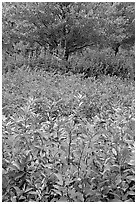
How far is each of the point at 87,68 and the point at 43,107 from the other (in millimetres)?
6797

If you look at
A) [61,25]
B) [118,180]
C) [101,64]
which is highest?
[61,25]

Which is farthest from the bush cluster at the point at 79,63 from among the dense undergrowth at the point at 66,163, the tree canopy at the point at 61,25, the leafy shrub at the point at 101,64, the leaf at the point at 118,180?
the leaf at the point at 118,180

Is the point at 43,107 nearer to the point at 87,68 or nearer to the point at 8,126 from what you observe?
the point at 8,126

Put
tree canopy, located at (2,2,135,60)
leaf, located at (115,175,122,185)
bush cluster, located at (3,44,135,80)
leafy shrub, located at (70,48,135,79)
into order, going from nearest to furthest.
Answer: leaf, located at (115,175,122,185) < bush cluster, located at (3,44,135,80) < tree canopy, located at (2,2,135,60) < leafy shrub, located at (70,48,135,79)

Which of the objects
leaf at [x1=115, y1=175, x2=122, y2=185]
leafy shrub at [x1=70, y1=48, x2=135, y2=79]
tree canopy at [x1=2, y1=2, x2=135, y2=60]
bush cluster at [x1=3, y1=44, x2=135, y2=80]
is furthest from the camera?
leafy shrub at [x1=70, y1=48, x2=135, y2=79]

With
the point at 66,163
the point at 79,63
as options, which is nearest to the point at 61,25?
the point at 79,63

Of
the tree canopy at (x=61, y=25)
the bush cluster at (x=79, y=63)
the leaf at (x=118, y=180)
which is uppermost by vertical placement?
the tree canopy at (x=61, y=25)

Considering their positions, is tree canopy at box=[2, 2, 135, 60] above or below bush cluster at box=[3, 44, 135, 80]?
above

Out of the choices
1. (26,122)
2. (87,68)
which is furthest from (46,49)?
(26,122)

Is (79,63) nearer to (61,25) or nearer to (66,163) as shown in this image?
(61,25)

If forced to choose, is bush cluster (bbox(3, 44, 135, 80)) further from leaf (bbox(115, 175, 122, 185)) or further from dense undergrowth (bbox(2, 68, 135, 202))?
leaf (bbox(115, 175, 122, 185))

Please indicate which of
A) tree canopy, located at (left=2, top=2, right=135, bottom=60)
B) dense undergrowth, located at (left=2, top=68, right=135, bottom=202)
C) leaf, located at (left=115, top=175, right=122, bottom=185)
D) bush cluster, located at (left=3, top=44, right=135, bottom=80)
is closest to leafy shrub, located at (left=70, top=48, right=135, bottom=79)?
bush cluster, located at (left=3, top=44, right=135, bottom=80)

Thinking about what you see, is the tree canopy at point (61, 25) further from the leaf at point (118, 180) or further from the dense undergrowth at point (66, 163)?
the leaf at point (118, 180)

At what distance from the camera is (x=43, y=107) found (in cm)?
467
